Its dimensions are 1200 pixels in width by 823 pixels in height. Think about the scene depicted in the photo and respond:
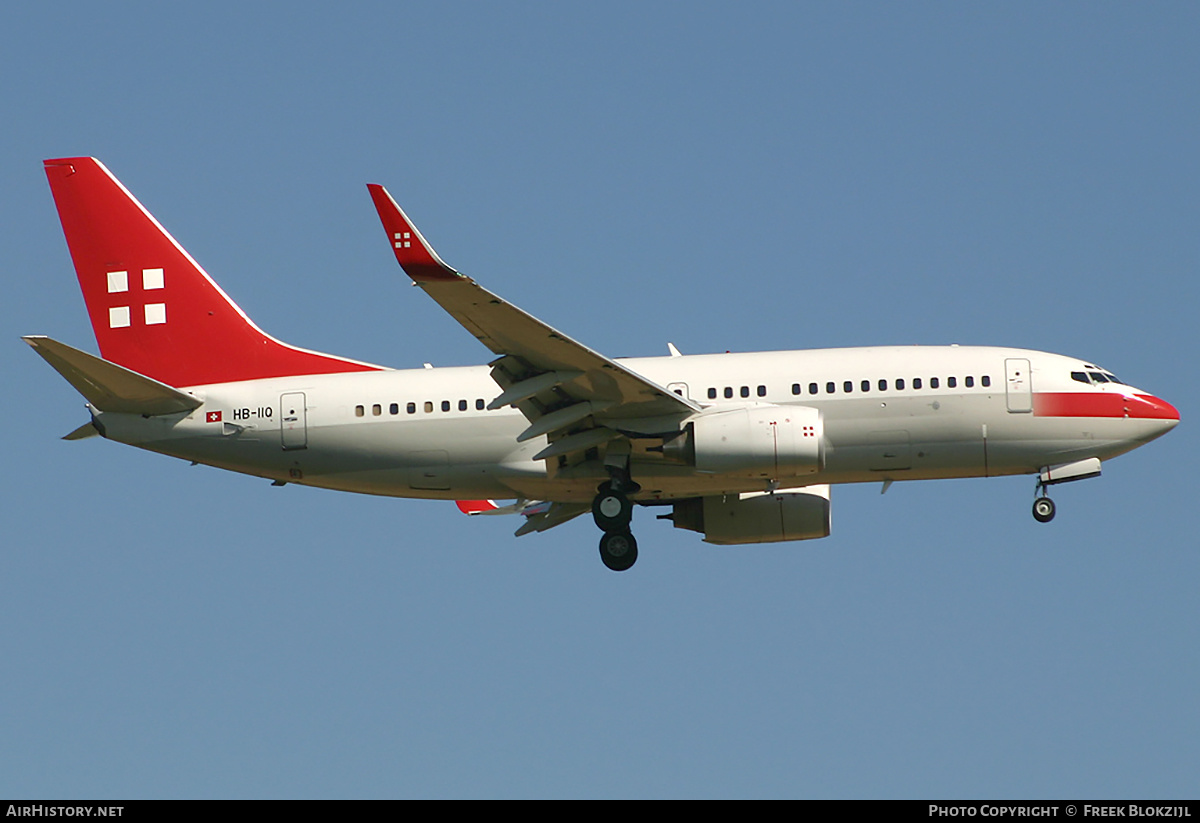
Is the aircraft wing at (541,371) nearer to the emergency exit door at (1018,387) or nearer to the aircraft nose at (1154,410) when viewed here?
the emergency exit door at (1018,387)

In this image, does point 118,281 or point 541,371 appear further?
point 118,281

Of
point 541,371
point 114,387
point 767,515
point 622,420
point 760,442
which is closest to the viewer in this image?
point 541,371

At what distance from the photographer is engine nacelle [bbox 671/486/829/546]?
37156 mm

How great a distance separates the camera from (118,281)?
37.6 meters

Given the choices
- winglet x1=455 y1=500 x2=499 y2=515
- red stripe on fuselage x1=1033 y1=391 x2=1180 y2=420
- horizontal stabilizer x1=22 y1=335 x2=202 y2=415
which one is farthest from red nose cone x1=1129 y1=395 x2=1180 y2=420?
horizontal stabilizer x1=22 y1=335 x2=202 y2=415

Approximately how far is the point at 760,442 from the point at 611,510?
3781 millimetres

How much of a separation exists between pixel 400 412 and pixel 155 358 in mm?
6272

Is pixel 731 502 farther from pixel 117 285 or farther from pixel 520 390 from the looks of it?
pixel 117 285

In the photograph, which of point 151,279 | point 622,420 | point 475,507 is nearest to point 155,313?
point 151,279

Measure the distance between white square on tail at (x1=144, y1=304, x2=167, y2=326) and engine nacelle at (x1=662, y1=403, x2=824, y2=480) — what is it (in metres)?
13.0

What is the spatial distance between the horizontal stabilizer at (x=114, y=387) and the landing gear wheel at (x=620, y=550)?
9.73 meters

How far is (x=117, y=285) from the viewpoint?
3756 cm

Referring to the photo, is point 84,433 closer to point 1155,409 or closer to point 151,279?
point 151,279
